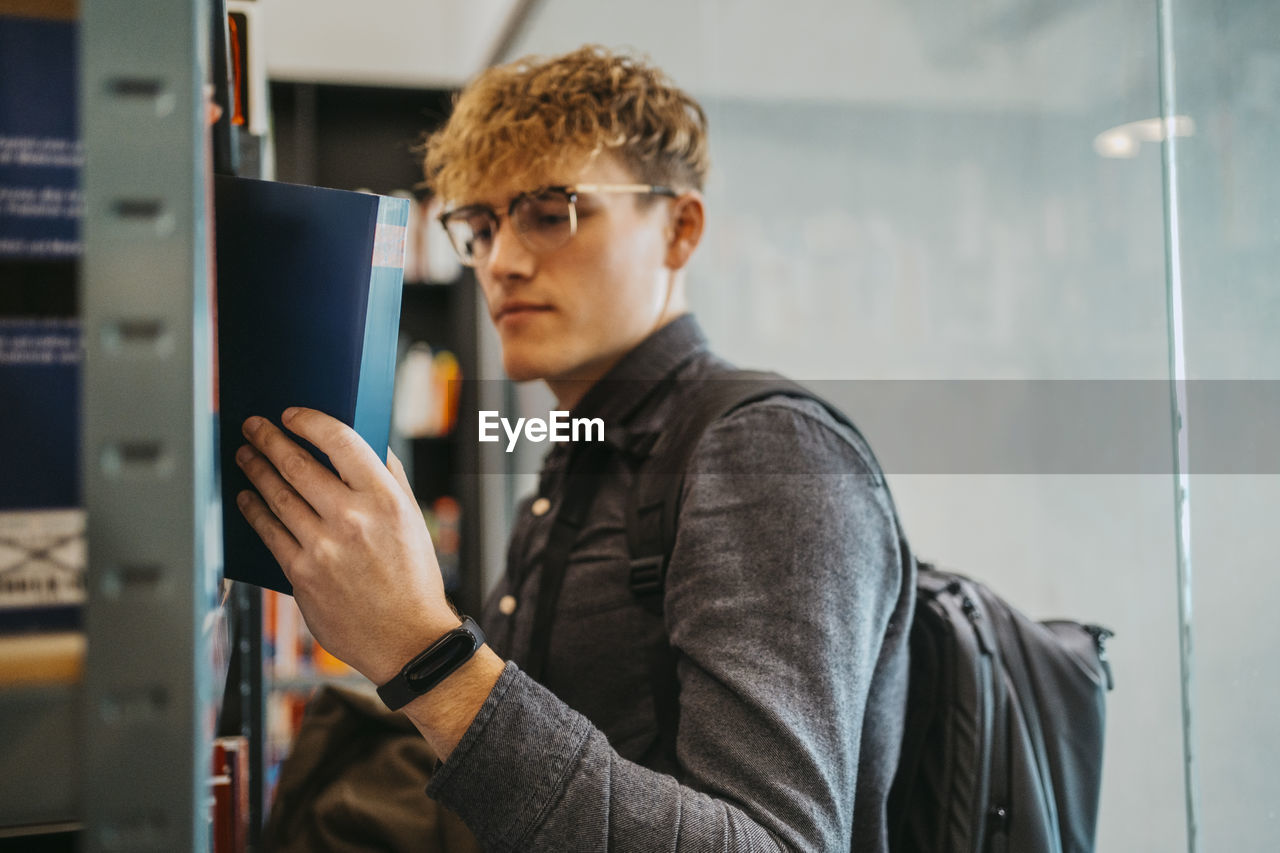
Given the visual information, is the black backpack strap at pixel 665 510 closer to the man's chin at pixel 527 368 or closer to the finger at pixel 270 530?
the man's chin at pixel 527 368

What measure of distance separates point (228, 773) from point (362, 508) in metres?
0.49

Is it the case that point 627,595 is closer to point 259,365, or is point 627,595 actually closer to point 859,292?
point 259,365

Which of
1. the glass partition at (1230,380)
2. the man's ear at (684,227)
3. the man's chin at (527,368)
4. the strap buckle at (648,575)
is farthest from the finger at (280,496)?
the glass partition at (1230,380)

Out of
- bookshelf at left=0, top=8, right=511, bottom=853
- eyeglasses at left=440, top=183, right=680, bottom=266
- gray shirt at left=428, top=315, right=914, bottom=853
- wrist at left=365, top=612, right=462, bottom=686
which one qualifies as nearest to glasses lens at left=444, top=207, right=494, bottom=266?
eyeglasses at left=440, top=183, right=680, bottom=266

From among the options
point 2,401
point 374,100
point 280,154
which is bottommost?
point 2,401

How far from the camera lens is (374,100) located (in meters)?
3.54

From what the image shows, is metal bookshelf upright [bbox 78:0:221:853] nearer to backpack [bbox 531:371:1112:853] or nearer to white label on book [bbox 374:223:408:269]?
white label on book [bbox 374:223:408:269]

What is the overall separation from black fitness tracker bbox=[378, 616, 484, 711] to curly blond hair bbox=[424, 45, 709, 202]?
0.54 m

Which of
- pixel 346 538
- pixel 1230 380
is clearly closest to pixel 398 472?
pixel 346 538

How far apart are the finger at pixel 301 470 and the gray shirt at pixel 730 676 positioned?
0.17 m

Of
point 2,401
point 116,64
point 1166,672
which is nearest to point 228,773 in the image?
point 2,401

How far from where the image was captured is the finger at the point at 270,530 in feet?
1.72

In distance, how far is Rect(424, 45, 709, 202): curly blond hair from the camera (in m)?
0.93

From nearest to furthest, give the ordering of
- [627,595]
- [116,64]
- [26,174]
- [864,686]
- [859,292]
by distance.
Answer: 1. [116,64]
2. [26,174]
3. [864,686]
4. [627,595]
5. [859,292]
